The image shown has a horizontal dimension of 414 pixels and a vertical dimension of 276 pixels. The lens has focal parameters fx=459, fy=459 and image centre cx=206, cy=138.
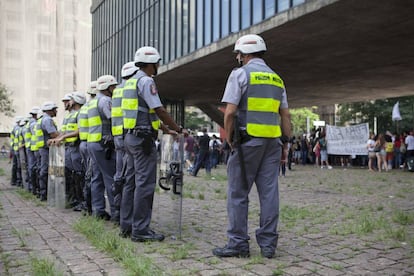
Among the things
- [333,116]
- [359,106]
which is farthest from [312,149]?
[333,116]

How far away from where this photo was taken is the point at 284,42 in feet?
60.8

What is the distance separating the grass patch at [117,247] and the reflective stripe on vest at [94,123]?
1232mm

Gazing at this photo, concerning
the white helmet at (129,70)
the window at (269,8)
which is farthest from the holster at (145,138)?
the window at (269,8)

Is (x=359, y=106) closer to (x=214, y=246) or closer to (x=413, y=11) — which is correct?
(x=413, y=11)

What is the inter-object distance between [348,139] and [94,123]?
783 inches

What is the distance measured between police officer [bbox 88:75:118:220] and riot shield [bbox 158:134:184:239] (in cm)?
120

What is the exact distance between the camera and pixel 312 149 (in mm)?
27844

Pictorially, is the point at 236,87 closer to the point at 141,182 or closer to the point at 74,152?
the point at 141,182

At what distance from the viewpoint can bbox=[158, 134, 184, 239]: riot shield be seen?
561cm

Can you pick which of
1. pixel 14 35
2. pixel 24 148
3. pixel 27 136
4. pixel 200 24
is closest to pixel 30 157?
pixel 27 136

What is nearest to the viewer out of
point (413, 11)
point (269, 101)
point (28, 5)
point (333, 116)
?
point (269, 101)

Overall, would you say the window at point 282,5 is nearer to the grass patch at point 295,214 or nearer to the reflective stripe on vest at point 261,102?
the grass patch at point 295,214

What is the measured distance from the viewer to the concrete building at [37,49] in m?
50.5

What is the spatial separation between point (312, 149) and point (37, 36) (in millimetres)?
36081
